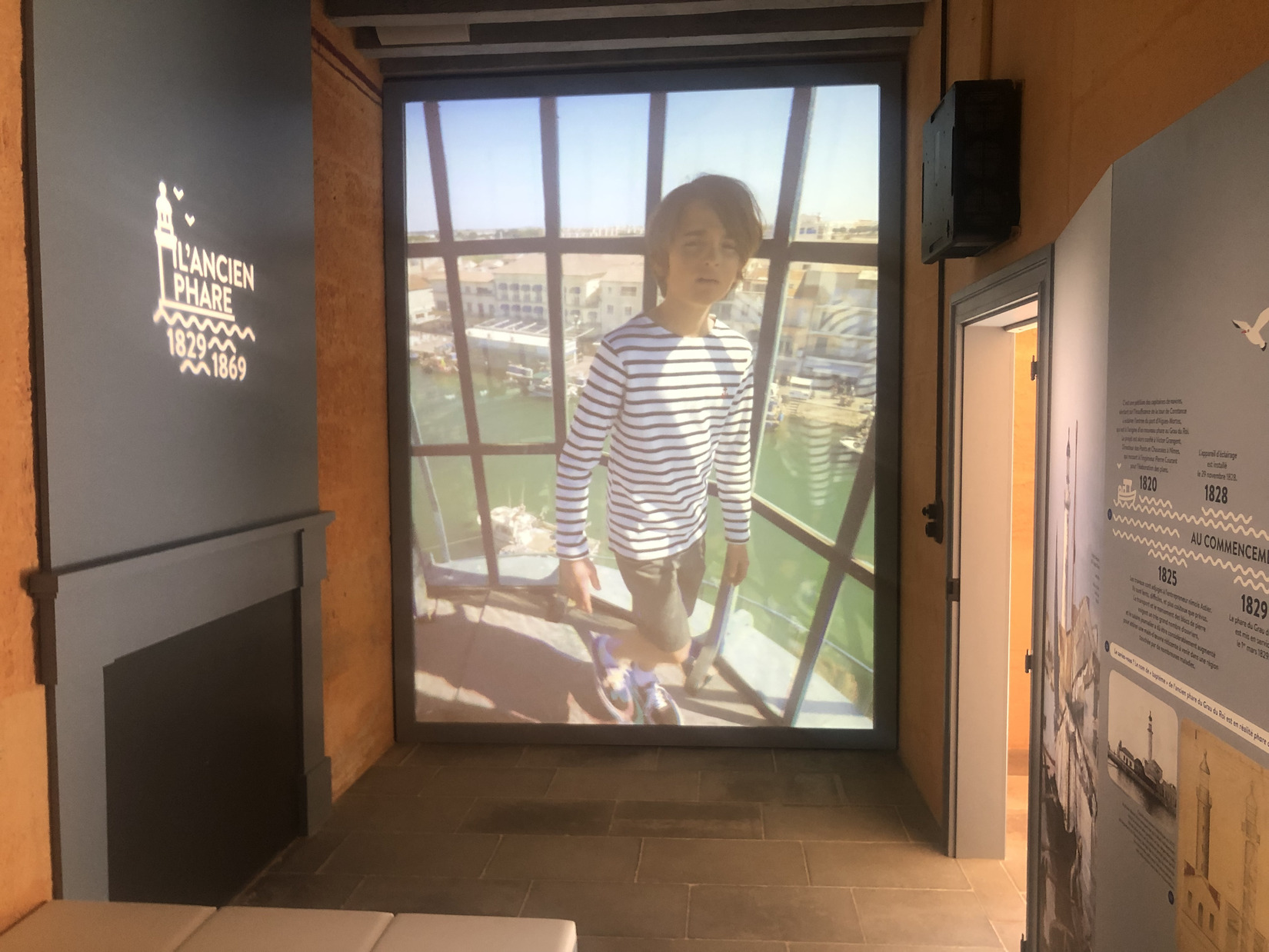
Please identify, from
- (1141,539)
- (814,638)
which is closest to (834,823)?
(814,638)

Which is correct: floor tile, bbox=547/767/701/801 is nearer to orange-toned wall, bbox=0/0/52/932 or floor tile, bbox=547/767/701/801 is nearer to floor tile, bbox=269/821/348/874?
floor tile, bbox=269/821/348/874

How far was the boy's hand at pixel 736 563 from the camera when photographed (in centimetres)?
455

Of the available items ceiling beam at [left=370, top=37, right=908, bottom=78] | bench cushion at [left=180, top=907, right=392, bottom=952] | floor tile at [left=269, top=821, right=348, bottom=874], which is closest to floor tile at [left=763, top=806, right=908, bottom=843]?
floor tile at [left=269, top=821, right=348, bottom=874]

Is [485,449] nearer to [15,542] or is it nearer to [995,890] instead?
[15,542]

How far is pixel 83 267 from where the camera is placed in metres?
2.28

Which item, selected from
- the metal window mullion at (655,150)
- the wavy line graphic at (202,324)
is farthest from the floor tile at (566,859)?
the metal window mullion at (655,150)

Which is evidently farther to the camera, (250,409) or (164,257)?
(250,409)

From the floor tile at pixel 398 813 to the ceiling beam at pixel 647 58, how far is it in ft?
12.2

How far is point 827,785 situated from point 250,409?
3.13 meters

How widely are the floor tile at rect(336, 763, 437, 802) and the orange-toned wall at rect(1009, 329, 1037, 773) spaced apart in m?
3.02

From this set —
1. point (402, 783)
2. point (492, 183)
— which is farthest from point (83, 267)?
point (402, 783)

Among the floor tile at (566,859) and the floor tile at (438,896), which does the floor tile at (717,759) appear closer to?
the floor tile at (566,859)

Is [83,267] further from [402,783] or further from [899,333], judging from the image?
[899,333]

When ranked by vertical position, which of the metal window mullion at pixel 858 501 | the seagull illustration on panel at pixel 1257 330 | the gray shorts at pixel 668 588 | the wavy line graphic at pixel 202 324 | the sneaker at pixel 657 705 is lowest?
the sneaker at pixel 657 705
